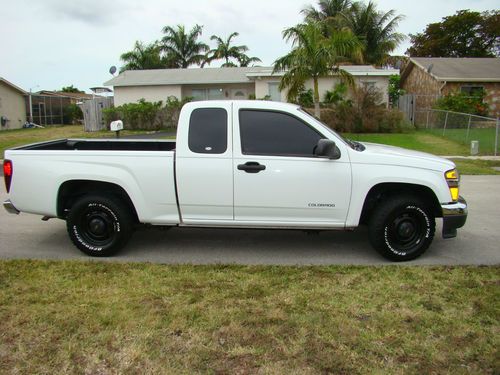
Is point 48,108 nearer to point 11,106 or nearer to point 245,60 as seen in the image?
point 11,106

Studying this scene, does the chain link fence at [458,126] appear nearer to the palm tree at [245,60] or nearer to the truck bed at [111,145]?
the truck bed at [111,145]

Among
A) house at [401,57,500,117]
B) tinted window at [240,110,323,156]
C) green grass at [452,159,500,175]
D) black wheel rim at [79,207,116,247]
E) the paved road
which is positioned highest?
house at [401,57,500,117]

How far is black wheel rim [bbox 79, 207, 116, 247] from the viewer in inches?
229

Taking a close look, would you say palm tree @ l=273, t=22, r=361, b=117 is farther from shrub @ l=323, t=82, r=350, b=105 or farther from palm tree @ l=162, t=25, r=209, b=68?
palm tree @ l=162, t=25, r=209, b=68

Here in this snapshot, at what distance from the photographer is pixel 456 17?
156 ft

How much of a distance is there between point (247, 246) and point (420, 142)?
15.9m

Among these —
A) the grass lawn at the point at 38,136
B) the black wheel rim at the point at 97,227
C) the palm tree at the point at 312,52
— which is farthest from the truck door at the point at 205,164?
the grass lawn at the point at 38,136

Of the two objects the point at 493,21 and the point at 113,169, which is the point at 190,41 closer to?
the point at 493,21

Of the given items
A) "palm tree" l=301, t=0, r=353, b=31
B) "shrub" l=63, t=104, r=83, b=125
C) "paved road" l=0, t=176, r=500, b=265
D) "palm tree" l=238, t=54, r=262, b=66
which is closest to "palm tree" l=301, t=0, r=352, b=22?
"palm tree" l=301, t=0, r=353, b=31

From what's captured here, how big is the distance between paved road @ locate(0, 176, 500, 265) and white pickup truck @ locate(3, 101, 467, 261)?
1.32ft

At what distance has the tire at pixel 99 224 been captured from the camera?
5.77m

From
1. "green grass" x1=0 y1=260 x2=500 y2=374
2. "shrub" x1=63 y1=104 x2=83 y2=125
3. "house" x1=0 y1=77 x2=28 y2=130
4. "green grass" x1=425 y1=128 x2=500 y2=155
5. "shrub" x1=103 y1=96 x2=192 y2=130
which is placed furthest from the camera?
"shrub" x1=63 y1=104 x2=83 y2=125

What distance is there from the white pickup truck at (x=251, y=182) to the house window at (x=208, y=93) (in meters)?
26.9

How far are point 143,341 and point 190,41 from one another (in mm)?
46747
